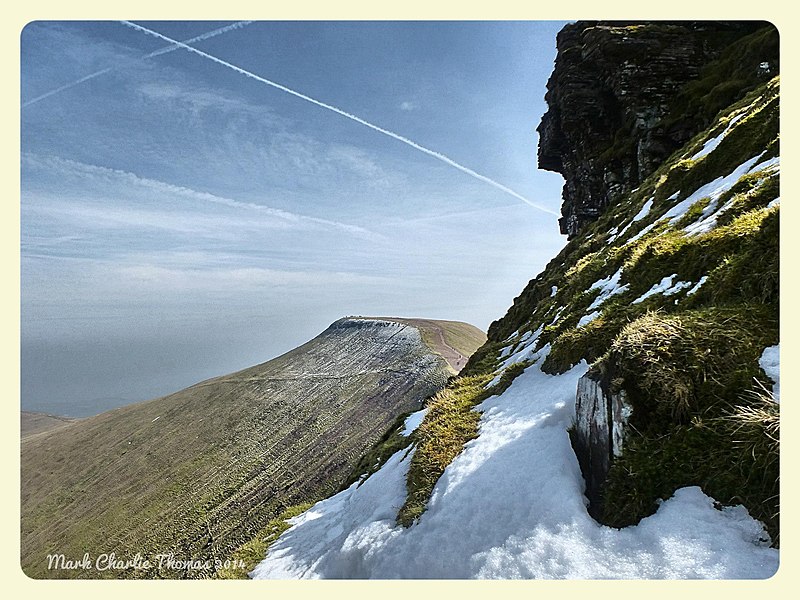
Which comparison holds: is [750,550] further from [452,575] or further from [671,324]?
[452,575]

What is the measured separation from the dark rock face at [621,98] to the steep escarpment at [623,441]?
1848cm

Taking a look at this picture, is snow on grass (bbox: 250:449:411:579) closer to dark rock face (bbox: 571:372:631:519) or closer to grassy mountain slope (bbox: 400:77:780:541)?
grassy mountain slope (bbox: 400:77:780:541)

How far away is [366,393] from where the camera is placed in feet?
297

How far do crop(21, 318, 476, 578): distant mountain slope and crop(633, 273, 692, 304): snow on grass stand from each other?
36151 mm

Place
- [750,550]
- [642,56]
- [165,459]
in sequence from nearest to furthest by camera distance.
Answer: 1. [750,550]
2. [642,56]
3. [165,459]

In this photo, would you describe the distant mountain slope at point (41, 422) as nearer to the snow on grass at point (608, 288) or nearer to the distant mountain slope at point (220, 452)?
the distant mountain slope at point (220, 452)

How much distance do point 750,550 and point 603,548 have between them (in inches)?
58.7

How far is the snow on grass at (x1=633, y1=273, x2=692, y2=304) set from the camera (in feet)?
26.9

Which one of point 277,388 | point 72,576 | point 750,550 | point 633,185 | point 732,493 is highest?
point 633,185

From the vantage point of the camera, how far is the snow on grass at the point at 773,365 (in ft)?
16.8

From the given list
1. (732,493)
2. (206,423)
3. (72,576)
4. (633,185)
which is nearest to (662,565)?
(732,493)

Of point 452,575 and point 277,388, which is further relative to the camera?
point 277,388

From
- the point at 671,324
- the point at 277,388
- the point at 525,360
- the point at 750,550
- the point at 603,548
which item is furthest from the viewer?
the point at 277,388

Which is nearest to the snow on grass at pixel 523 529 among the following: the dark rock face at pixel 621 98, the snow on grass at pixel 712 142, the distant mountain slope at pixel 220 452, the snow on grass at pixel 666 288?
the snow on grass at pixel 666 288
